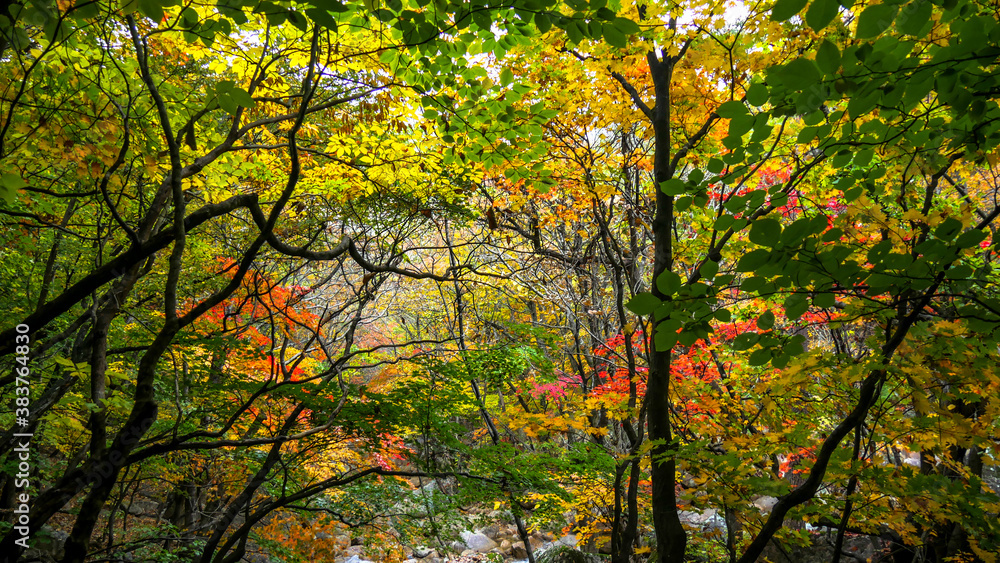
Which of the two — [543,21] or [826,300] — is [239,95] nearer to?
[543,21]

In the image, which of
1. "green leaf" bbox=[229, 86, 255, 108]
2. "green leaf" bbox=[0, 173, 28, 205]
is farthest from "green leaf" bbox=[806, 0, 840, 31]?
"green leaf" bbox=[0, 173, 28, 205]

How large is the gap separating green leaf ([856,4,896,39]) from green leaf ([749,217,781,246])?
52 cm

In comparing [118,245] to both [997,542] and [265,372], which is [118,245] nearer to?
[265,372]

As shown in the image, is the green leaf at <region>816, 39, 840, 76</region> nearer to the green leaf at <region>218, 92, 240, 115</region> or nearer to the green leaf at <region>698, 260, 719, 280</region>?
the green leaf at <region>698, 260, 719, 280</region>

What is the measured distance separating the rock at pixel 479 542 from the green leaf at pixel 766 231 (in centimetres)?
1373

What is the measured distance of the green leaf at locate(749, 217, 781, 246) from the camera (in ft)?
4.67

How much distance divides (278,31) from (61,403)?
4.29m

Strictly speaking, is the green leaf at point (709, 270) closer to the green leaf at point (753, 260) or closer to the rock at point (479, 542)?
the green leaf at point (753, 260)

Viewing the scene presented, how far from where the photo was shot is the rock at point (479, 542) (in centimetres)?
1300

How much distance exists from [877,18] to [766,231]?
591 millimetres

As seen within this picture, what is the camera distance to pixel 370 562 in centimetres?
1125

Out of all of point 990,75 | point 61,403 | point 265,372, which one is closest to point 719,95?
point 990,75

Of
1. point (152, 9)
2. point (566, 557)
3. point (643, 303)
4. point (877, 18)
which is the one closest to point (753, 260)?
point (643, 303)

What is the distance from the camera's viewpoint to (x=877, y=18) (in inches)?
45.5
